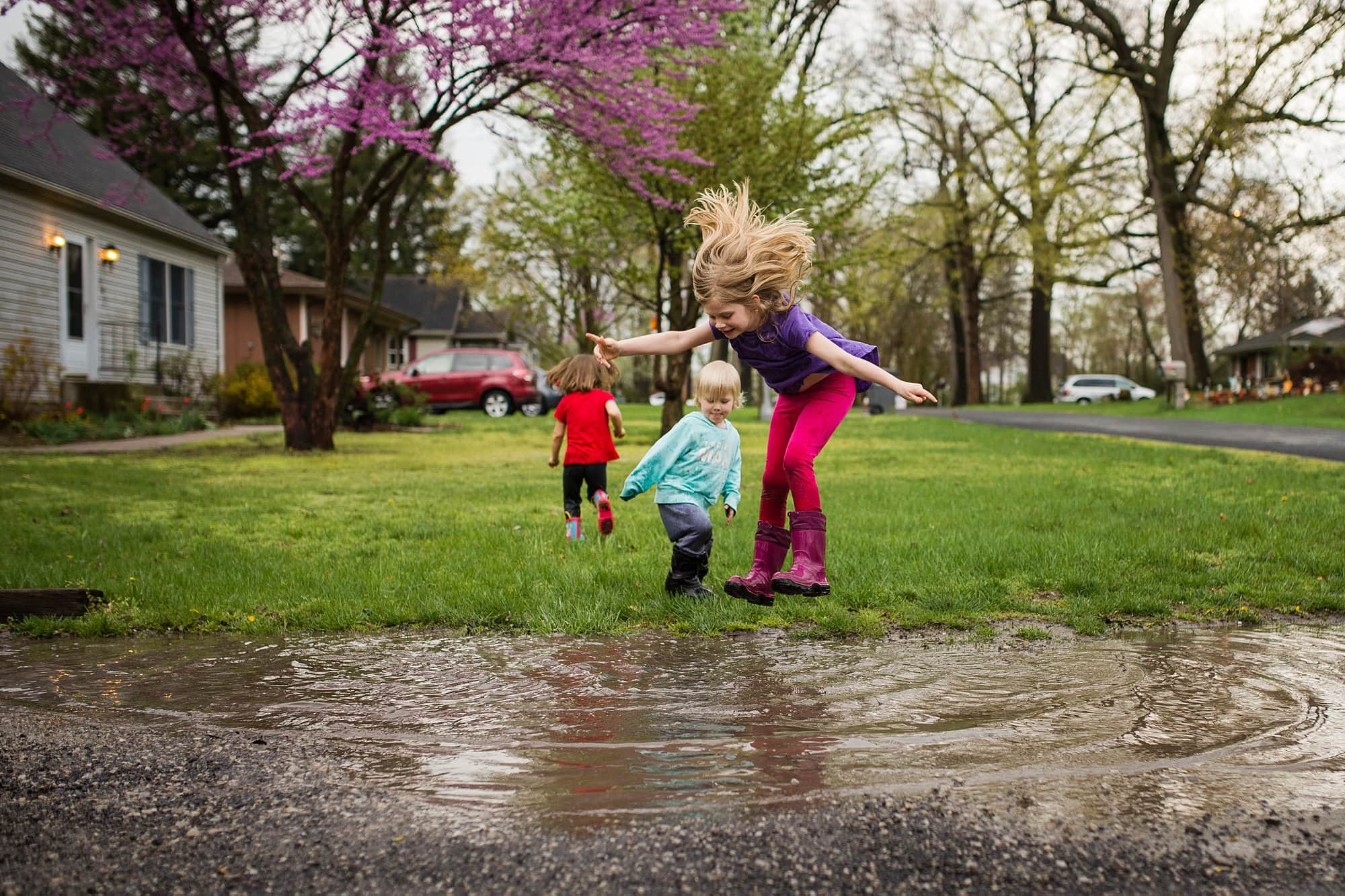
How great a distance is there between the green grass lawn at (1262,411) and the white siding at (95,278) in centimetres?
2241

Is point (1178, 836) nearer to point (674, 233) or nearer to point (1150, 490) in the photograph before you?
point (1150, 490)

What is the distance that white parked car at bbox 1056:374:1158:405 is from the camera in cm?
5769

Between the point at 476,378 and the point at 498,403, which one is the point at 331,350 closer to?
the point at 498,403

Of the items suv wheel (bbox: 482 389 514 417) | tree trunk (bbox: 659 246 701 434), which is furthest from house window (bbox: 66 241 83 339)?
suv wheel (bbox: 482 389 514 417)

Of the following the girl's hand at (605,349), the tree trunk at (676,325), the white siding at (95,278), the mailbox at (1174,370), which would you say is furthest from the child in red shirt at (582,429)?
the mailbox at (1174,370)

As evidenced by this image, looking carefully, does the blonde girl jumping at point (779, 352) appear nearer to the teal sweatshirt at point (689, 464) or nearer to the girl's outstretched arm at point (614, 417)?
the teal sweatshirt at point (689, 464)

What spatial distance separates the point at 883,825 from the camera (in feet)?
8.48

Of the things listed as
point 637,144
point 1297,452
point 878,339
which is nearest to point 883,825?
point 1297,452

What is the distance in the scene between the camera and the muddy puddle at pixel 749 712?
9.49 feet

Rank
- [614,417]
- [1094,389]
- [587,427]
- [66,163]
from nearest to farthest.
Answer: [614,417] < [587,427] < [66,163] < [1094,389]

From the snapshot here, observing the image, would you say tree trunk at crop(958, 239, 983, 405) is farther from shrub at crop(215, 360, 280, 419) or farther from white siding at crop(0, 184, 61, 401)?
white siding at crop(0, 184, 61, 401)

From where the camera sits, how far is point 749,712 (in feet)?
12.1

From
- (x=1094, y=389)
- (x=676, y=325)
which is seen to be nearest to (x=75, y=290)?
(x=676, y=325)

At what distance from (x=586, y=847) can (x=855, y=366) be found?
7.51 ft
